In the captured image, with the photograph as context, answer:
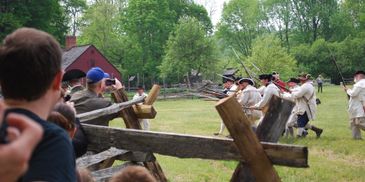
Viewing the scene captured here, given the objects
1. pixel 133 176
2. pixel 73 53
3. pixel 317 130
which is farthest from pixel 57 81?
pixel 73 53

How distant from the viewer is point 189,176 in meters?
8.41

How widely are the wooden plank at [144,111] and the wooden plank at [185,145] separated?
8.02ft

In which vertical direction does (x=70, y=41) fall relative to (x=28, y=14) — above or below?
below

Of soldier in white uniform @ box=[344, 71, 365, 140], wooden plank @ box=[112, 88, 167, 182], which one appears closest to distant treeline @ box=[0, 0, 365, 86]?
soldier in white uniform @ box=[344, 71, 365, 140]

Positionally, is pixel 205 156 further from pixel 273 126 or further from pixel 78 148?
pixel 78 148

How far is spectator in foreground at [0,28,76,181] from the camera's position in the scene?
1.52 meters

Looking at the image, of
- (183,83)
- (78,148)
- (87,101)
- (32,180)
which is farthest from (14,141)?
(183,83)

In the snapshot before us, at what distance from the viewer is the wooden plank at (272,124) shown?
3.47m

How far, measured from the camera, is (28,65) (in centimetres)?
151

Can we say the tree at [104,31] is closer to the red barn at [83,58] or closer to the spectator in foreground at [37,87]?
the red barn at [83,58]

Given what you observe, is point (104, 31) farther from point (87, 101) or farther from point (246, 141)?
point (246, 141)

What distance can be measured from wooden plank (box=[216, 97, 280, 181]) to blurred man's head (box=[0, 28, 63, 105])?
1.96 meters

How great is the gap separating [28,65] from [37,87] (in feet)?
0.28

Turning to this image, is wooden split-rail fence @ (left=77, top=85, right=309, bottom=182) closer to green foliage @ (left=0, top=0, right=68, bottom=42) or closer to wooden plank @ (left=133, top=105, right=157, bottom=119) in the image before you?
wooden plank @ (left=133, top=105, right=157, bottom=119)
